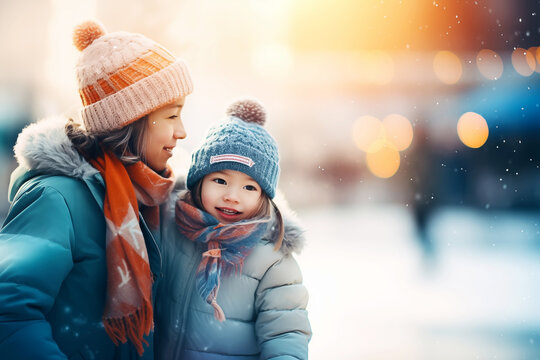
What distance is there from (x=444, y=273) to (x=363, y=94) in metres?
20.2

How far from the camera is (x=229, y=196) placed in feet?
6.83

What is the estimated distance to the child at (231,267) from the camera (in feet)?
6.45

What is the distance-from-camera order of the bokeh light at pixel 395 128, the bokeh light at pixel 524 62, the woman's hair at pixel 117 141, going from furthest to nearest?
the bokeh light at pixel 395 128
the bokeh light at pixel 524 62
the woman's hair at pixel 117 141

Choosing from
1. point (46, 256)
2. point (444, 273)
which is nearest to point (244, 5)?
point (444, 273)

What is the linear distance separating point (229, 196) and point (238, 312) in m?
0.46

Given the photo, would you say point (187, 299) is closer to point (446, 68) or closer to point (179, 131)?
point (179, 131)

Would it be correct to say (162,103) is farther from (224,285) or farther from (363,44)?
(363,44)

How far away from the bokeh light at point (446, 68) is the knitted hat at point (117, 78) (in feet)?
70.0

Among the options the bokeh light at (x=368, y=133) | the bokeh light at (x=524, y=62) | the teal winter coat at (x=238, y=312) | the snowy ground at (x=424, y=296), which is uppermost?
the bokeh light at (x=524, y=62)

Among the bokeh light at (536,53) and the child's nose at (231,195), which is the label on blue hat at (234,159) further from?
the bokeh light at (536,53)

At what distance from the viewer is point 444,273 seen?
271 inches

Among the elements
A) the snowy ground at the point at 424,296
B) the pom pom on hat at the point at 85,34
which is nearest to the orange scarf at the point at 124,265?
the pom pom on hat at the point at 85,34

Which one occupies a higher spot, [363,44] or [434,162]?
[363,44]

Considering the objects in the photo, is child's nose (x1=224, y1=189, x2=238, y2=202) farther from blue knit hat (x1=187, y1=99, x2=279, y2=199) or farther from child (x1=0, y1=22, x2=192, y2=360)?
child (x1=0, y1=22, x2=192, y2=360)
